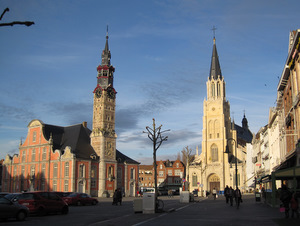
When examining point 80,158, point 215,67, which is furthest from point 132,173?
point 215,67

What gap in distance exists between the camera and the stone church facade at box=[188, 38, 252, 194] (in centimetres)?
8006

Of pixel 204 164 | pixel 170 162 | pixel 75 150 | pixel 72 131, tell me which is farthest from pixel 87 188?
pixel 170 162

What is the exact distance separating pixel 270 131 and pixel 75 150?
35955 mm

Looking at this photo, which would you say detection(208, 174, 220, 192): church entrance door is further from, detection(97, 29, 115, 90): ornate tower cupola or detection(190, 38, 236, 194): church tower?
detection(97, 29, 115, 90): ornate tower cupola

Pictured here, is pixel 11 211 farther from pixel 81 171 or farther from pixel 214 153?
pixel 214 153

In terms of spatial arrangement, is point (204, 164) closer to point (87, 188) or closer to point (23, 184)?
point (87, 188)

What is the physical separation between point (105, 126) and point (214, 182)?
93.8ft

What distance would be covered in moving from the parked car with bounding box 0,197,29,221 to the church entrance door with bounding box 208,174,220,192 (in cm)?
6755

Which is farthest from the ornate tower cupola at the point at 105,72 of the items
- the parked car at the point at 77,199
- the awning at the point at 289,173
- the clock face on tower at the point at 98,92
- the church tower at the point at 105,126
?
the awning at the point at 289,173

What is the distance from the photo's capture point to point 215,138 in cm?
8394

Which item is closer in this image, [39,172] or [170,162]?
[39,172]

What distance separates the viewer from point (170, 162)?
119 metres

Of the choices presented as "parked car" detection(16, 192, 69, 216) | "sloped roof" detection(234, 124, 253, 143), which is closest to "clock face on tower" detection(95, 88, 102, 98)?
"sloped roof" detection(234, 124, 253, 143)

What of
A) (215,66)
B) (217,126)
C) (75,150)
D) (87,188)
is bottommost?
(87,188)
